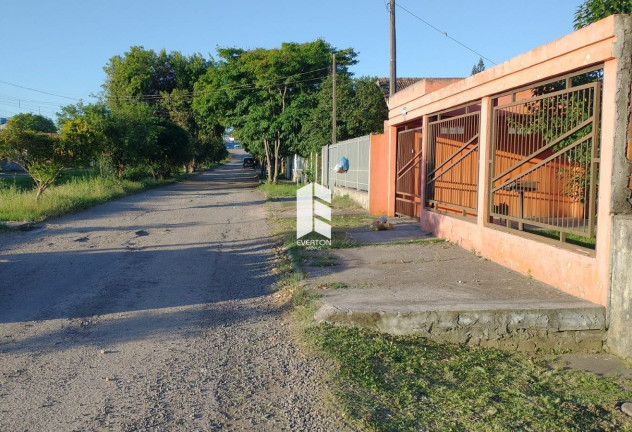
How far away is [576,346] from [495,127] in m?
4.34

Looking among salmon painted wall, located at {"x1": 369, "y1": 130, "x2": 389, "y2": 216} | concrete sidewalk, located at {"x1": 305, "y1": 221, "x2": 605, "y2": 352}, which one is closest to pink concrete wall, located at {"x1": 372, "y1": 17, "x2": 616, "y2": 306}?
concrete sidewalk, located at {"x1": 305, "y1": 221, "x2": 605, "y2": 352}

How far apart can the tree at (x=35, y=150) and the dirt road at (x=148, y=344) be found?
24.2ft

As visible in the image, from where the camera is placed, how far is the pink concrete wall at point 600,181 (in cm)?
634

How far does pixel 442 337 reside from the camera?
624 cm

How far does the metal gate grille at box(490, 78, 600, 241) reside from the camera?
22.9 feet

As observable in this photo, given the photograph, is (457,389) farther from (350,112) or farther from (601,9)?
(350,112)

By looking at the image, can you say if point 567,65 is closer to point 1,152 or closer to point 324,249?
point 324,249

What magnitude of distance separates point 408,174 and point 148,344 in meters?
10.7

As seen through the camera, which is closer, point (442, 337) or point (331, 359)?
point (331, 359)

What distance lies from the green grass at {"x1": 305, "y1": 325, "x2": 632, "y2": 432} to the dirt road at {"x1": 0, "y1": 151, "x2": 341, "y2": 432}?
35 centimetres

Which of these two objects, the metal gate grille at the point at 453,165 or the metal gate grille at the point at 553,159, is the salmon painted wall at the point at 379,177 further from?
the metal gate grille at the point at 553,159

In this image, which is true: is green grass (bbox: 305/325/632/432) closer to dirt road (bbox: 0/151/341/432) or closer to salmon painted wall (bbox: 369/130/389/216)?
dirt road (bbox: 0/151/341/432)

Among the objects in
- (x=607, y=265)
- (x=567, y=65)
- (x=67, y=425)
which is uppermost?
(x=567, y=65)

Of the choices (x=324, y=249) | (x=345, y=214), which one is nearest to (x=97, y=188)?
(x=345, y=214)
